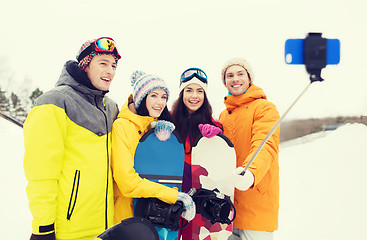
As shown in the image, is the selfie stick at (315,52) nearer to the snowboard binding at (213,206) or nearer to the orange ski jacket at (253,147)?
the orange ski jacket at (253,147)

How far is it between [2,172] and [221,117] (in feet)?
21.8

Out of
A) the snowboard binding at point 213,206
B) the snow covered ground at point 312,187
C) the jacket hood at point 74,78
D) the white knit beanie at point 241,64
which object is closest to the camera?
the jacket hood at point 74,78

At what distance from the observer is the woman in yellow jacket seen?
164cm

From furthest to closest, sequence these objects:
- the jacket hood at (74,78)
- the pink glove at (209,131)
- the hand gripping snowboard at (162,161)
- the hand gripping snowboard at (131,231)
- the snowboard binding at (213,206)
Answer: the pink glove at (209,131) → the hand gripping snowboard at (162,161) → the snowboard binding at (213,206) → the jacket hood at (74,78) → the hand gripping snowboard at (131,231)

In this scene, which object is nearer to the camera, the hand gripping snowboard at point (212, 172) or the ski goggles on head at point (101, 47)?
the ski goggles on head at point (101, 47)

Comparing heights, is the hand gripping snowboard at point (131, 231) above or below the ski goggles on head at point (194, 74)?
below

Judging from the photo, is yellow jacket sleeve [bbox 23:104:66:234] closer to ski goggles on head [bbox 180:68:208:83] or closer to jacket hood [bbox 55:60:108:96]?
jacket hood [bbox 55:60:108:96]

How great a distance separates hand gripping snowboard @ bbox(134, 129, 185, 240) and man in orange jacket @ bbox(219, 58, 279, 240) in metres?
0.50

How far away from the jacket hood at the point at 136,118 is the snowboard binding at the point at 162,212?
0.54 meters

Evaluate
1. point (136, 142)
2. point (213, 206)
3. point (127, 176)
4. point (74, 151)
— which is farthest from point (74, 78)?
point (213, 206)

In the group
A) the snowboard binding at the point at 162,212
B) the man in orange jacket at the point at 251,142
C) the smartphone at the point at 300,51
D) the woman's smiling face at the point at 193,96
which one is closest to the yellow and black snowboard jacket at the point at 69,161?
the snowboard binding at the point at 162,212

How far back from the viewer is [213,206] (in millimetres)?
1772

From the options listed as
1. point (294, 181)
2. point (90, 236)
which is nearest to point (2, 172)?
point (90, 236)

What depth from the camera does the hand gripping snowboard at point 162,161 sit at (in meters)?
1.87
